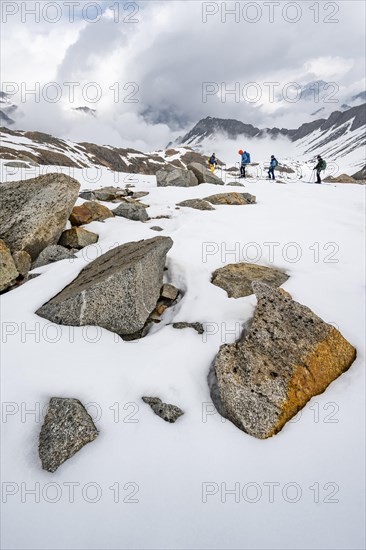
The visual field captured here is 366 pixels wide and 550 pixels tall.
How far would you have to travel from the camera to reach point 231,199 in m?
18.1

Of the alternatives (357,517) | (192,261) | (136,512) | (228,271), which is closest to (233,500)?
(136,512)

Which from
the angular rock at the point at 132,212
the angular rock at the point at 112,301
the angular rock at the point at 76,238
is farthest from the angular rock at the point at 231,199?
the angular rock at the point at 112,301

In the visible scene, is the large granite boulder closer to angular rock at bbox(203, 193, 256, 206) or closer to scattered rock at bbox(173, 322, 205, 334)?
scattered rock at bbox(173, 322, 205, 334)

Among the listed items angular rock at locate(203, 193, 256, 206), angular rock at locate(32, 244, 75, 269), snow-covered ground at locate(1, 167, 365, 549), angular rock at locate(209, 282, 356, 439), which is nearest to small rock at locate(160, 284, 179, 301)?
snow-covered ground at locate(1, 167, 365, 549)

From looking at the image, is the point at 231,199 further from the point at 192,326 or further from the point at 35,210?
the point at 192,326

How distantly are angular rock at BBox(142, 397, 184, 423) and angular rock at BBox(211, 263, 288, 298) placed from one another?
3.52 m

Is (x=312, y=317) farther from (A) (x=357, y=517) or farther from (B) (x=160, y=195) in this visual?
(B) (x=160, y=195)

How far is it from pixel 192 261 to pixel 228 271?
124 centimetres

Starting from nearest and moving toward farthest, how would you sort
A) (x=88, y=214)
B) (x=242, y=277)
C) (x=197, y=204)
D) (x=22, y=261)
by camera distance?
(x=242, y=277), (x=22, y=261), (x=88, y=214), (x=197, y=204)

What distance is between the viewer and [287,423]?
199 inches

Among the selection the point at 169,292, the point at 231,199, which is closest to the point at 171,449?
the point at 169,292

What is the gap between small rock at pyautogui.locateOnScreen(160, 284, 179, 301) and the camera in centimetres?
819

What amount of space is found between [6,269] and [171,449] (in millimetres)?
6465

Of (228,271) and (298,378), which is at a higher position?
(228,271)
